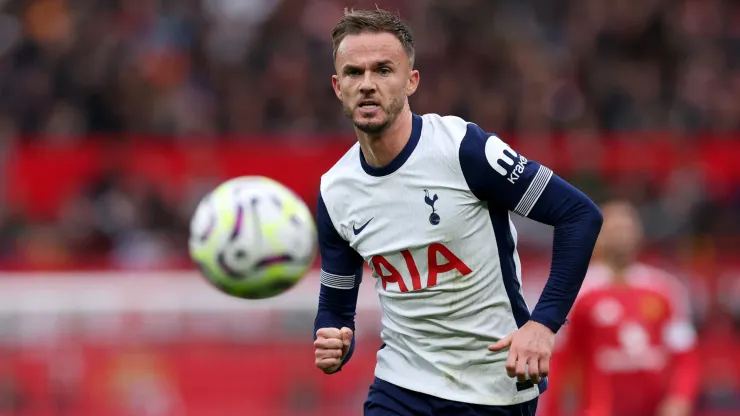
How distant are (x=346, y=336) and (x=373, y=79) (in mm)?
986

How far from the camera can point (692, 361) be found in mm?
7645

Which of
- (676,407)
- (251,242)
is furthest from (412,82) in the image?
(676,407)

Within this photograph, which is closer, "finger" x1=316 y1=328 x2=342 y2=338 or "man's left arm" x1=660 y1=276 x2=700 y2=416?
"finger" x1=316 y1=328 x2=342 y2=338

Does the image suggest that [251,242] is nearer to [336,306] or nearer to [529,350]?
[336,306]

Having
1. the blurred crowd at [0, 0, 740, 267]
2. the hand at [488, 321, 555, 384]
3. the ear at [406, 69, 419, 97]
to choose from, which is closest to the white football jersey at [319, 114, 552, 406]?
the ear at [406, 69, 419, 97]

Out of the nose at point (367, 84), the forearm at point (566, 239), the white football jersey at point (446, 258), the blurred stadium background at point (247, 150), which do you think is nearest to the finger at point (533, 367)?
the forearm at point (566, 239)

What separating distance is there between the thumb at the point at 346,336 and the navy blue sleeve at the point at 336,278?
6.1 inches

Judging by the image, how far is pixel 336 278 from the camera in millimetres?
5141

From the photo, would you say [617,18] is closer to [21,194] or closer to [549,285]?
[21,194]

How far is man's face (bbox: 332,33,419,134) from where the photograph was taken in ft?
15.4

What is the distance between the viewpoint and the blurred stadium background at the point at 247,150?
11.7 m

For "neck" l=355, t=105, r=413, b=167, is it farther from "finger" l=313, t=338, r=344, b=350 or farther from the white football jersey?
"finger" l=313, t=338, r=344, b=350

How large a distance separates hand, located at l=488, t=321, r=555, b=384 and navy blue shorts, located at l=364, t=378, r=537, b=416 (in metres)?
0.38

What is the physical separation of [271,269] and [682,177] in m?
7.74
